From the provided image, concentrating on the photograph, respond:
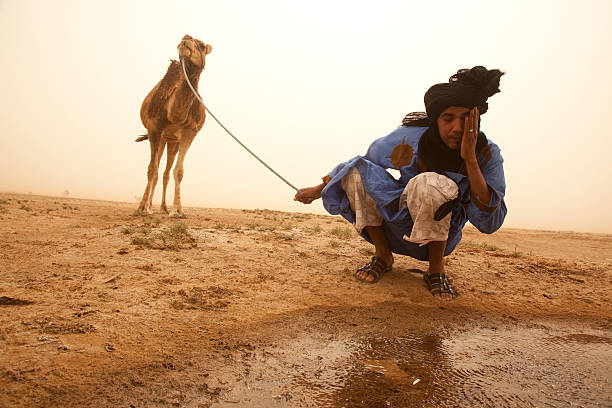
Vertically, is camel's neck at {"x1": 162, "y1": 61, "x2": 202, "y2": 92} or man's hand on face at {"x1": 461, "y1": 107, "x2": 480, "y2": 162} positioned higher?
camel's neck at {"x1": 162, "y1": 61, "x2": 202, "y2": 92}

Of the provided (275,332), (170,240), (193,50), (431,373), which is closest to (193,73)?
(193,50)

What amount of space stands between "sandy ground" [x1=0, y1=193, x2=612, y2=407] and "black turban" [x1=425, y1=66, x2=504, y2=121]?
134cm

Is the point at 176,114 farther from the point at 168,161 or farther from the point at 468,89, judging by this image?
the point at 468,89

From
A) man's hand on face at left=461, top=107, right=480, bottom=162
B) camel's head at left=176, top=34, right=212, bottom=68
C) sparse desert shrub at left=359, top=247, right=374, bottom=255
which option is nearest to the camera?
man's hand on face at left=461, top=107, right=480, bottom=162

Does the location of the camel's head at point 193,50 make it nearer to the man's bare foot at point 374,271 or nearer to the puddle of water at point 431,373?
the man's bare foot at point 374,271

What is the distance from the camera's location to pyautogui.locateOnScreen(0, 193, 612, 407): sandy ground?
4.28 ft

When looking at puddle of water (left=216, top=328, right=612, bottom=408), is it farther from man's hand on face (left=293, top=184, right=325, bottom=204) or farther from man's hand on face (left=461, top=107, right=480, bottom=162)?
man's hand on face (left=293, top=184, right=325, bottom=204)

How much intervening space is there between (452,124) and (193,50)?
489 centimetres

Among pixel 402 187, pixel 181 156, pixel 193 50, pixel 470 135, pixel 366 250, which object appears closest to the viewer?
pixel 470 135

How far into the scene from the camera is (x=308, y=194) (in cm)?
301

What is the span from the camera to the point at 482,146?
2531mm

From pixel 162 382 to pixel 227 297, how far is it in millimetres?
968

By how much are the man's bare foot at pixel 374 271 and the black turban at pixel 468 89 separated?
122 cm

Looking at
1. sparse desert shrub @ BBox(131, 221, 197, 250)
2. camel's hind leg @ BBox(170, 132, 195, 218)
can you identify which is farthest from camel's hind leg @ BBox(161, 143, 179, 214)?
sparse desert shrub @ BBox(131, 221, 197, 250)
